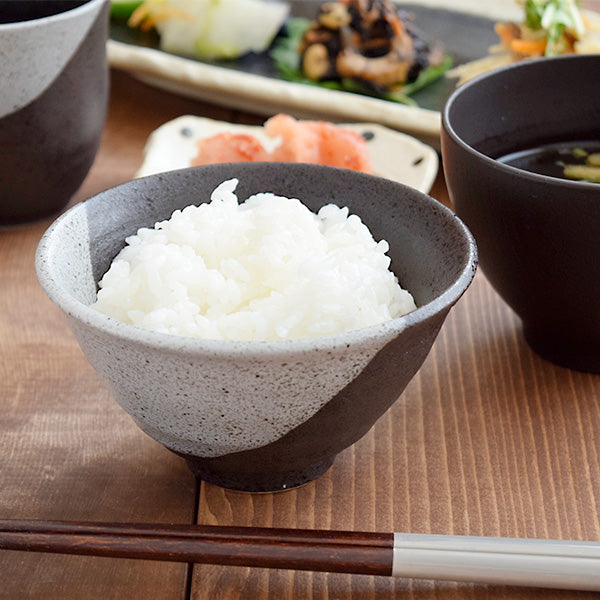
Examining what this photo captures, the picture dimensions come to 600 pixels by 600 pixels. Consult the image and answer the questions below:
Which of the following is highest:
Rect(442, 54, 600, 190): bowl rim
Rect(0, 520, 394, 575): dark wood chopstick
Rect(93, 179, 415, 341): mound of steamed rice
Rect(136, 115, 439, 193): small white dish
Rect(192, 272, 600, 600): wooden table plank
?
Rect(442, 54, 600, 190): bowl rim

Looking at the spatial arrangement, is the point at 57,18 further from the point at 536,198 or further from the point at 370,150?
the point at 536,198

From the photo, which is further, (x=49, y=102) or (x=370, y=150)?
(x=370, y=150)

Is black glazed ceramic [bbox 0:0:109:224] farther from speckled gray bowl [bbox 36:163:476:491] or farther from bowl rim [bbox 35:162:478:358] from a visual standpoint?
bowl rim [bbox 35:162:478:358]

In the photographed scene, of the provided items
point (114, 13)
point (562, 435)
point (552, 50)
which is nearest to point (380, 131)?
point (552, 50)

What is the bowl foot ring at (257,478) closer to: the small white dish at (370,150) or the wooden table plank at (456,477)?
the wooden table plank at (456,477)

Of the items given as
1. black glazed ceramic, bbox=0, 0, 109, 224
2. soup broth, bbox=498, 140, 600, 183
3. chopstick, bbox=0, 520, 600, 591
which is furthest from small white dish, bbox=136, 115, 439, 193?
chopstick, bbox=0, 520, 600, 591

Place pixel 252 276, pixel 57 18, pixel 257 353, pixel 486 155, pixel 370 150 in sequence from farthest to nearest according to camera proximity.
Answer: pixel 370 150 → pixel 57 18 → pixel 486 155 → pixel 252 276 → pixel 257 353

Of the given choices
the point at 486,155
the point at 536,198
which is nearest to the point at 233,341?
the point at 536,198

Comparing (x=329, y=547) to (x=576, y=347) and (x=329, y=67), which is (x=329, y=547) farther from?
(x=329, y=67)
